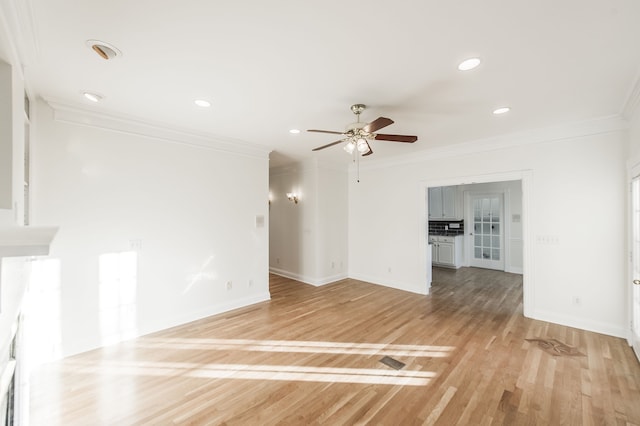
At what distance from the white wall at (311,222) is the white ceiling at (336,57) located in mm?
2543

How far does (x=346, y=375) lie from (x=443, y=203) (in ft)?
22.1

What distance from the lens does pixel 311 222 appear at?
579 cm

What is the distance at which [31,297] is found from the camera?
2.73 meters

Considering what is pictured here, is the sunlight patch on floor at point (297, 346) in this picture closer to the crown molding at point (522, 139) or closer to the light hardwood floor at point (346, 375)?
the light hardwood floor at point (346, 375)

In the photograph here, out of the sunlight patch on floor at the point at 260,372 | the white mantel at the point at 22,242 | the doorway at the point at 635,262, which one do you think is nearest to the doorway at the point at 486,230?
the doorway at the point at 635,262

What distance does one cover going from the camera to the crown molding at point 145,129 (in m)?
2.92

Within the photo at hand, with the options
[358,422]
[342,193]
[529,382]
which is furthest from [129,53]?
[342,193]

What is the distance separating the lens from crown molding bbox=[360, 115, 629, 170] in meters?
3.34

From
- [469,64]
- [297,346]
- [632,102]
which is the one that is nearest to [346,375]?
[297,346]

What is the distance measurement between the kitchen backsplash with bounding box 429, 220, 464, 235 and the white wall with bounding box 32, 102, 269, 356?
17.5 feet

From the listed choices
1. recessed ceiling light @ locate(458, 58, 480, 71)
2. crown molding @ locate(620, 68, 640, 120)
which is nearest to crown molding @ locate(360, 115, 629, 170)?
crown molding @ locate(620, 68, 640, 120)

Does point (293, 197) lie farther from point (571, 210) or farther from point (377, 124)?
point (571, 210)

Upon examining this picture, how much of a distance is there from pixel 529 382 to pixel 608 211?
2.51 meters

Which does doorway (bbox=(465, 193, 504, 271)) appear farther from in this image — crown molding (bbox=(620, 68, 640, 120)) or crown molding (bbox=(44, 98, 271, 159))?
crown molding (bbox=(44, 98, 271, 159))
